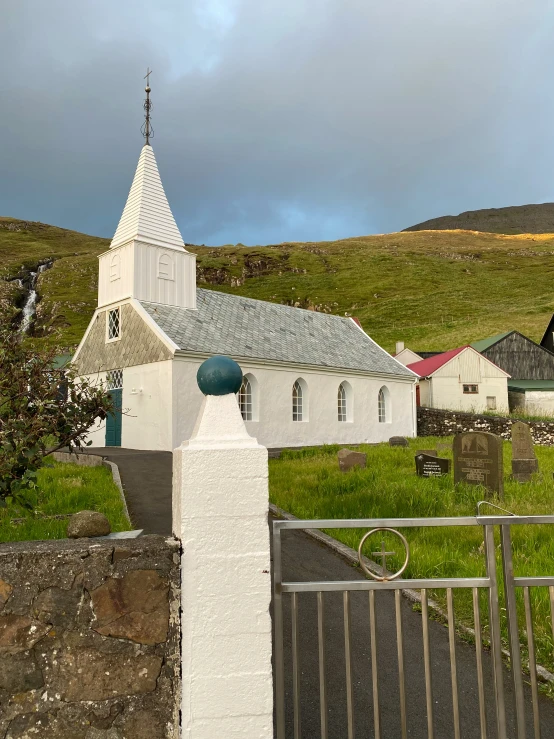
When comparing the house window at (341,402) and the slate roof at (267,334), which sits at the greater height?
the slate roof at (267,334)

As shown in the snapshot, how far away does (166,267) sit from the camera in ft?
75.6

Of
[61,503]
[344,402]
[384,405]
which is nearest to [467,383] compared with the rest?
[384,405]

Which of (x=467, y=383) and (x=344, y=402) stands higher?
(x=467, y=383)

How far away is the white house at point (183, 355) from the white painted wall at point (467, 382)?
10694 mm

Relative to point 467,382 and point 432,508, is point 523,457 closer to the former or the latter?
point 432,508

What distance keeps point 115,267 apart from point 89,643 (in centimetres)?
2216

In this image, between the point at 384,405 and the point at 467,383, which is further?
the point at 467,383

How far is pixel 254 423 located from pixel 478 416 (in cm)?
1342

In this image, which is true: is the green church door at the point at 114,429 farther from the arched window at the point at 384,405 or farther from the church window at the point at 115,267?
the arched window at the point at 384,405

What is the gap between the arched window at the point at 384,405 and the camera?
27812 millimetres

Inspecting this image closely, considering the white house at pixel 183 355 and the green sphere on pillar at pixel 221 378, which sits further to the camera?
the white house at pixel 183 355

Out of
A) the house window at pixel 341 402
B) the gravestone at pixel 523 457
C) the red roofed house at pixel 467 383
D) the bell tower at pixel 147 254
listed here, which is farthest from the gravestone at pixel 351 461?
the red roofed house at pixel 467 383

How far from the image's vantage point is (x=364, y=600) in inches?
235

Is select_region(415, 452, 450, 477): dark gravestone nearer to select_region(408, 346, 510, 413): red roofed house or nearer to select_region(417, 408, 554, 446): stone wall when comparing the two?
select_region(417, 408, 554, 446): stone wall
